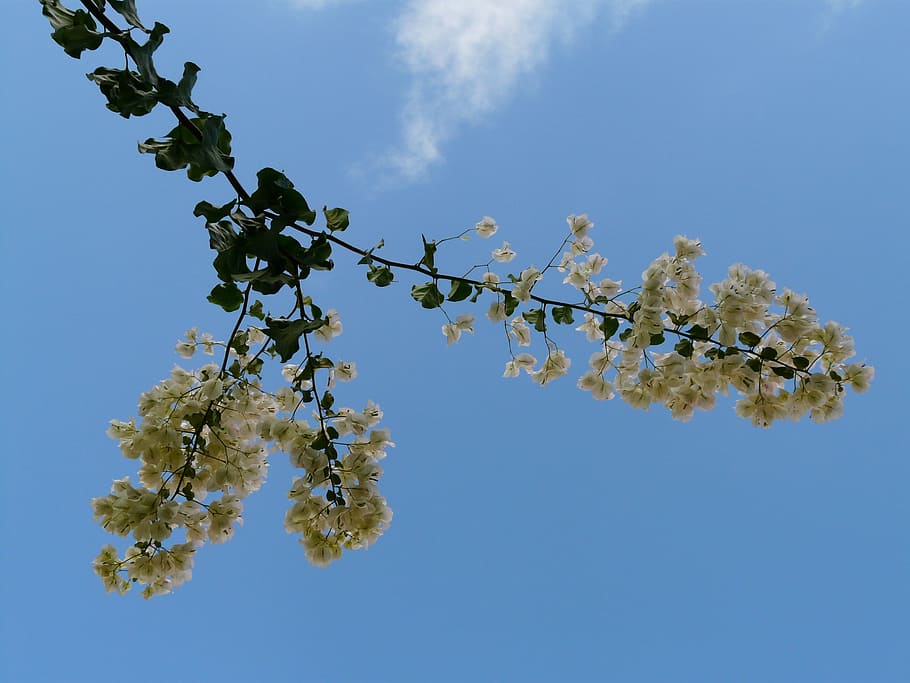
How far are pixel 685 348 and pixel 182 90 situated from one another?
134 cm

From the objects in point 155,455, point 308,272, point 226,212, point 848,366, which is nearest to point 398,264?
point 308,272

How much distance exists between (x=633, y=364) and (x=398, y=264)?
0.70 m

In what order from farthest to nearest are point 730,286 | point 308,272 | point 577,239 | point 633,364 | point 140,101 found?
point 577,239, point 633,364, point 730,286, point 308,272, point 140,101

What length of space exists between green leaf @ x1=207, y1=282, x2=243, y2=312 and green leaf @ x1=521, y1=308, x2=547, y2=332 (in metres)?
0.81

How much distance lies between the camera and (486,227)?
2254mm

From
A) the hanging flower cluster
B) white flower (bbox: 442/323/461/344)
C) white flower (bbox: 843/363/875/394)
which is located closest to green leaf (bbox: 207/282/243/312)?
the hanging flower cluster

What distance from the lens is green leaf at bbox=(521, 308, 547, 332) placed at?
6.41 feet

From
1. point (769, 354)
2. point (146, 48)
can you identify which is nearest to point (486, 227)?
point (769, 354)

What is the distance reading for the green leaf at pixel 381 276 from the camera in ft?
5.80

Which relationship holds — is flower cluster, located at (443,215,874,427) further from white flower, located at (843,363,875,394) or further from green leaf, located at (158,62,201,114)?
green leaf, located at (158,62,201,114)

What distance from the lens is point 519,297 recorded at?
186 cm

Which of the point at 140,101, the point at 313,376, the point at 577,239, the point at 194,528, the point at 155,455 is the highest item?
the point at 577,239

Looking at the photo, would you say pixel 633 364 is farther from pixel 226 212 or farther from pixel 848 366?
pixel 226 212

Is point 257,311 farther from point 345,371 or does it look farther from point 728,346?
point 728,346
